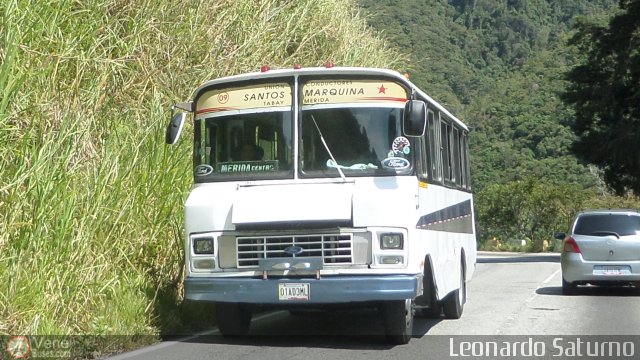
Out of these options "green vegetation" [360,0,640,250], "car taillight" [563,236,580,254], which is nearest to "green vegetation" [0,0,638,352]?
"car taillight" [563,236,580,254]

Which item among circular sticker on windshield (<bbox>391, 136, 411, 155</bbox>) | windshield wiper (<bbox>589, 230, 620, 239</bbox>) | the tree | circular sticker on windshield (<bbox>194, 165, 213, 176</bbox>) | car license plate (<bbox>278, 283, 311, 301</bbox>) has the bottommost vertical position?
car license plate (<bbox>278, 283, 311, 301</bbox>)

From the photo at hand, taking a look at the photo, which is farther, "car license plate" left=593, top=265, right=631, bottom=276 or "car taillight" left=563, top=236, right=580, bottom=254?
"car taillight" left=563, top=236, right=580, bottom=254

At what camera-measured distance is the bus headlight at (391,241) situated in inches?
414

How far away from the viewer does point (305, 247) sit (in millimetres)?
10594

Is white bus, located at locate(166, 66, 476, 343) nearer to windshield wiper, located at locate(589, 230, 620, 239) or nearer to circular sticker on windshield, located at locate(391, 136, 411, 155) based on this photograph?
circular sticker on windshield, located at locate(391, 136, 411, 155)

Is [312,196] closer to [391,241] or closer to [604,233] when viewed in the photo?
[391,241]

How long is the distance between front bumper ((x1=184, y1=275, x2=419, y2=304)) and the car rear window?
9.06 meters

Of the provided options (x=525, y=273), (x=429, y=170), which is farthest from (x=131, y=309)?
(x=525, y=273)

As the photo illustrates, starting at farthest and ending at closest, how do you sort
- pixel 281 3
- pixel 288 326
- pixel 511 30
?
pixel 511 30 < pixel 281 3 < pixel 288 326

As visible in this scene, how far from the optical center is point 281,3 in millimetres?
20797

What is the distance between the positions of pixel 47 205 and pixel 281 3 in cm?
1113

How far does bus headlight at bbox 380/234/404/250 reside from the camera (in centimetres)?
1051

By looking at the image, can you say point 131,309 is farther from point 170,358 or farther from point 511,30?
point 511,30

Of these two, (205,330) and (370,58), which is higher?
(370,58)
